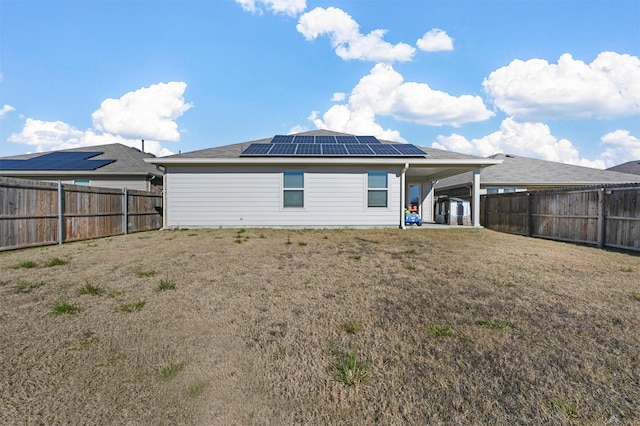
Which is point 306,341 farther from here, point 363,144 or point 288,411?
point 363,144

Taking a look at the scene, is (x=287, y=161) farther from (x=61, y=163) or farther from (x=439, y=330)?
(x=61, y=163)

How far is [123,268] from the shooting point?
550cm

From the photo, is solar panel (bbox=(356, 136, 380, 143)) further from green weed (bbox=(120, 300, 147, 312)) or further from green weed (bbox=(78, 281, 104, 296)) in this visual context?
green weed (bbox=(120, 300, 147, 312))

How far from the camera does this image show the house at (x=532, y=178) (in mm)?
17344

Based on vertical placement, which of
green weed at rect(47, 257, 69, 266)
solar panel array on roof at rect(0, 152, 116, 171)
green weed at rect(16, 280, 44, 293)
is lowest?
green weed at rect(16, 280, 44, 293)

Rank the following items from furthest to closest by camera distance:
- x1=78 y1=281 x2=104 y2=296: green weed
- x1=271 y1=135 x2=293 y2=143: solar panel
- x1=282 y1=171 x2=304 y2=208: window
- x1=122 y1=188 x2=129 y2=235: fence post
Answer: x1=271 y1=135 x2=293 y2=143: solar panel, x1=282 y1=171 x2=304 y2=208: window, x1=122 y1=188 x2=129 y2=235: fence post, x1=78 y1=281 x2=104 y2=296: green weed

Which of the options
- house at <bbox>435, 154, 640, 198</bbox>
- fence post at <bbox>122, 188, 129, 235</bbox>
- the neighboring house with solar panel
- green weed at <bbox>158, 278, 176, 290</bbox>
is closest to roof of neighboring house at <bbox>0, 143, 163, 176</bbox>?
the neighboring house with solar panel

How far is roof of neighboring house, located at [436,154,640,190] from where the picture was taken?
56.9 ft

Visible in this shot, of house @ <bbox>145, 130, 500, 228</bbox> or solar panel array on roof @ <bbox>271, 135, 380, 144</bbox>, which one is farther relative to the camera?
solar panel array on roof @ <bbox>271, 135, 380, 144</bbox>

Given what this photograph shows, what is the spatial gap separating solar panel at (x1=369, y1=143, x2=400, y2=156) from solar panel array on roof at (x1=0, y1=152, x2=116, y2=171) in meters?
13.2

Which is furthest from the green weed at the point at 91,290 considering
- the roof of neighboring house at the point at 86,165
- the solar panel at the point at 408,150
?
the roof of neighboring house at the point at 86,165

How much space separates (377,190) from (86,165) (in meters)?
14.2

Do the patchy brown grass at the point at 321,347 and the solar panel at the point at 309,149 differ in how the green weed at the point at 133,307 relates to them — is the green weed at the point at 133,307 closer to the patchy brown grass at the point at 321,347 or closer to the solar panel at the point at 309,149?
the patchy brown grass at the point at 321,347

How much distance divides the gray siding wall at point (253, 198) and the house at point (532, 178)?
9.48 m
